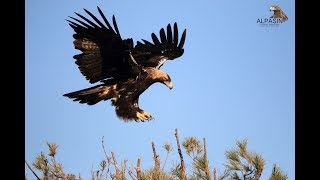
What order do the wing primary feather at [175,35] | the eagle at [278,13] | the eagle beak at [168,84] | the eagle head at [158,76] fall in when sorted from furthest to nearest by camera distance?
the wing primary feather at [175,35], the eagle beak at [168,84], the eagle head at [158,76], the eagle at [278,13]

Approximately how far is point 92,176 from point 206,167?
82 cm

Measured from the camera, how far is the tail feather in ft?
17.2

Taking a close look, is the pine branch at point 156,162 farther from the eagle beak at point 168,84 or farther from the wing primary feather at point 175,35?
the wing primary feather at point 175,35

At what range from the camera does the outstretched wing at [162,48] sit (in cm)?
586

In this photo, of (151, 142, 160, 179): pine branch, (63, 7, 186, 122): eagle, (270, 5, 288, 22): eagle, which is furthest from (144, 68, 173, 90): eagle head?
(151, 142, 160, 179): pine branch

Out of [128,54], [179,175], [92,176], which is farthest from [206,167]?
[128,54]

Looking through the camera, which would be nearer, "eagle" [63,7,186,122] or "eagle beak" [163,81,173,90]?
"eagle" [63,7,186,122]

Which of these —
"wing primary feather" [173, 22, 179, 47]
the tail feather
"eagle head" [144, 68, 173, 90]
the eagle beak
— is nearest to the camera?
the tail feather

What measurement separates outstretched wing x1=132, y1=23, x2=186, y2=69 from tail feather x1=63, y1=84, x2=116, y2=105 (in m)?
0.63

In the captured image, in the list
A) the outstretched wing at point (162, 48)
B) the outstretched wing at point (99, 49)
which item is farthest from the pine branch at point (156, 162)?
the outstretched wing at point (162, 48)

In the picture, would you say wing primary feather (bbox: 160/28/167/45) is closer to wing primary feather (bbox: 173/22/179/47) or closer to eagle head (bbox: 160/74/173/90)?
wing primary feather (bbox: 173/22/179/47)
